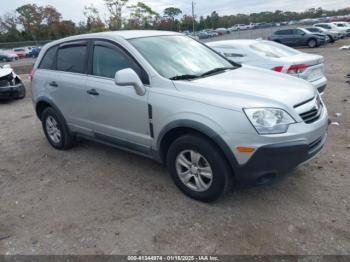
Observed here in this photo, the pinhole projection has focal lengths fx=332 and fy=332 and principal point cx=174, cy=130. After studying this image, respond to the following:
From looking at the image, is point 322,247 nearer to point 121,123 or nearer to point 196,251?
point 196,251

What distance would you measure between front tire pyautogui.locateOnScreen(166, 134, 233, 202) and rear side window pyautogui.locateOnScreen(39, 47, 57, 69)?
8.94 ft

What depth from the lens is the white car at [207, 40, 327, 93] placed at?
6320mm

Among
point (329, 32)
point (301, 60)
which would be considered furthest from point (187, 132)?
point (329, 32)

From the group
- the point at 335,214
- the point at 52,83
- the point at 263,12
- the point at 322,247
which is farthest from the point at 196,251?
the point at 263,12

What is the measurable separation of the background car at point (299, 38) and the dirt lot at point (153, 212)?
22.1 metres

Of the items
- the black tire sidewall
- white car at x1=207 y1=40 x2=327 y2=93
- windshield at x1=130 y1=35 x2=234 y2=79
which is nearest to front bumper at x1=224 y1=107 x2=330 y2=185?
windshield at x1=130 y1=35 x2=234 y2=79

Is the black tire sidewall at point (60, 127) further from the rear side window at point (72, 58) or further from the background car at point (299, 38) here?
the background car at point (299, 38)

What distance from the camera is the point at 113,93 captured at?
13.0ft

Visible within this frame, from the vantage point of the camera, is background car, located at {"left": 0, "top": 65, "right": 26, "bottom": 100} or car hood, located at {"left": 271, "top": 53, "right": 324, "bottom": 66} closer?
car hood, located at {"left": 271, "top": 53, "right": 324, "bottom": 66}

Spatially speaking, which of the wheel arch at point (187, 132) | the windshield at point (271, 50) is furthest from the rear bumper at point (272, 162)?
the windshield at point (271, 50)

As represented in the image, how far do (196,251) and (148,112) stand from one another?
60.7 inches

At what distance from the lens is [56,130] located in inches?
209

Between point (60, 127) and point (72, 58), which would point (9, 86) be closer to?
point (60, 127)

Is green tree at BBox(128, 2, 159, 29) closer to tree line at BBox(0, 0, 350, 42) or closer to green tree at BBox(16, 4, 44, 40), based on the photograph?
tree line at BBox(0, 0, 350, 42)
